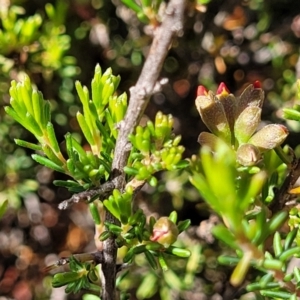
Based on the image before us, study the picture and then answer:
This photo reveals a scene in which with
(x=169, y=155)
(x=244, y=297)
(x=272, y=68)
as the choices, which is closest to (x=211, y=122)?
(x=169, y=155)

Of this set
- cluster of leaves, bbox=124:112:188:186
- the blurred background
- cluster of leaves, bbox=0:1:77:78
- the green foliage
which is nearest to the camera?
cluster of leaves, bbox=124:112:188:186

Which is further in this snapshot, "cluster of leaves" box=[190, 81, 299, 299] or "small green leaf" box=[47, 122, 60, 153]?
"small green leaf" box=[47, 122, 60, 153]

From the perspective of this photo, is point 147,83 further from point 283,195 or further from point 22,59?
point 22,59

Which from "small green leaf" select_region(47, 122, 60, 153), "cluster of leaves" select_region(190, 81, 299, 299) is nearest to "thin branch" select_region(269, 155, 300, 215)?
"cluster of leaves" select_region(190, 81, 299, 299)

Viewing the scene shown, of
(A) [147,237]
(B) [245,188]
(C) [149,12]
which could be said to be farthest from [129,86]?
(B) [245,188]

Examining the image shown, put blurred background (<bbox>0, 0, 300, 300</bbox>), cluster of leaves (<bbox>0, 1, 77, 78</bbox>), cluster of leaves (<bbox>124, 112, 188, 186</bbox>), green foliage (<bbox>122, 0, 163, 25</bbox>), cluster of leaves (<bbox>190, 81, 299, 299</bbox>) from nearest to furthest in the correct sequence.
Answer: cluster of leaves (<bbox>190, 81, 299, 299</bbox>) < cluster of leaves (<bbox>124, 112, 188, 186</bbox>) < green foliage (<bbox>122, 0, 163, 25</bbox>) < cluster of leaves (<bbox>0, 1, 77, 78</bbox>) < blurred background (<bbox>0, 0, 300, 300</bbox>)

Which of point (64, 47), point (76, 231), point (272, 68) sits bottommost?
point (76, 231)

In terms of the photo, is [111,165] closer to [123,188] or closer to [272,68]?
[123,188]

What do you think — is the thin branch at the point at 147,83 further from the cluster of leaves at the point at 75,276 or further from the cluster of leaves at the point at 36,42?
the cluster of leaves at the point at 36,42

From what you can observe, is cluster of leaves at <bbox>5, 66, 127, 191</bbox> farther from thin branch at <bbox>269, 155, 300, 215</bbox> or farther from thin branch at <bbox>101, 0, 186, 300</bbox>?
thin branch at <bbox>269, 155, 300, 215</bbox>
